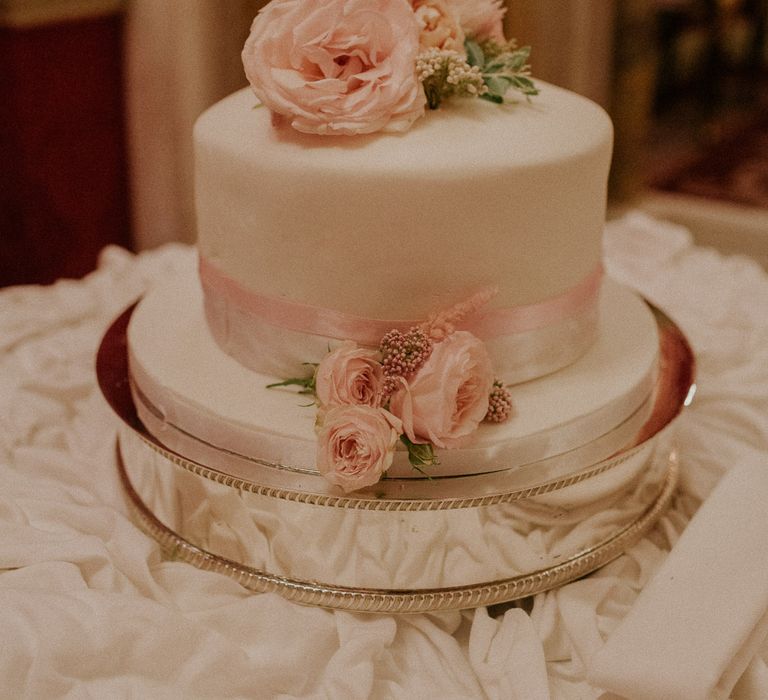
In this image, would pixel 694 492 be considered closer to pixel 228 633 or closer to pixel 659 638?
pixel 659 638

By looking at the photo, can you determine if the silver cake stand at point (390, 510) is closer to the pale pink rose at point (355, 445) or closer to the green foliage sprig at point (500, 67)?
the pale pink rose at point (355, 445)

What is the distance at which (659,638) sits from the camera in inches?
47.8

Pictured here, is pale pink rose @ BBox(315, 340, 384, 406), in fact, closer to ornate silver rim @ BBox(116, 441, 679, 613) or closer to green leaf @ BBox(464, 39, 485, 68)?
→ ornate silver rim @ BBox(116, 441, 679, 613)

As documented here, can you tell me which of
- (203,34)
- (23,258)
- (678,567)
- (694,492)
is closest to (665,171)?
(203,34)

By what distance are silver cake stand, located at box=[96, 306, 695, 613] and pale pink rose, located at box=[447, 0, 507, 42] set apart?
0.69m

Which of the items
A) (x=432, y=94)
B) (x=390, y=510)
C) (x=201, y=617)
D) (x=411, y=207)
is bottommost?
(x=201, y=617)

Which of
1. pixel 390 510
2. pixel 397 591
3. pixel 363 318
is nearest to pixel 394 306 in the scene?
pixel 363 318

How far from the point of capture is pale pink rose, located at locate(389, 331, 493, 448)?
1.21 meters

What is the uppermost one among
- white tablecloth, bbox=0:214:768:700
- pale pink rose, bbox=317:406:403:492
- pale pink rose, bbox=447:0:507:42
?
pale pink rose, bbox=447:0:507:42

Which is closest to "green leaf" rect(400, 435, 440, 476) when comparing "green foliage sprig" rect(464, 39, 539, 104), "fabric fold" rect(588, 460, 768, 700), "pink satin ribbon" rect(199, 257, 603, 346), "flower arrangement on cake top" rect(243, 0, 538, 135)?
"pink satin ribbon" rect(199, 257, 603, 346)

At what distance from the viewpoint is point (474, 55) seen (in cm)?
145

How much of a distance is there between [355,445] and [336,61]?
531 mm

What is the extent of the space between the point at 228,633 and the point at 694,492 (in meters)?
0.90

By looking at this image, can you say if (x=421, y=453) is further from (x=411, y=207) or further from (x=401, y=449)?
(x=411, y=207)
